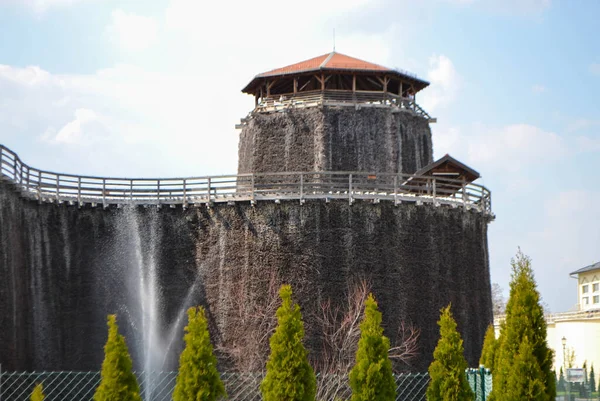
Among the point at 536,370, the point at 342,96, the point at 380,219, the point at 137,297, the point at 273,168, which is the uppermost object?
the point at 342,96

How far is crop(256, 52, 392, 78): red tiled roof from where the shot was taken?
47.6 m

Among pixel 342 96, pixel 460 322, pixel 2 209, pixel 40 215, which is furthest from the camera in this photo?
pixel 342 96

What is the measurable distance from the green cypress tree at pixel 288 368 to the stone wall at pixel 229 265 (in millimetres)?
14270

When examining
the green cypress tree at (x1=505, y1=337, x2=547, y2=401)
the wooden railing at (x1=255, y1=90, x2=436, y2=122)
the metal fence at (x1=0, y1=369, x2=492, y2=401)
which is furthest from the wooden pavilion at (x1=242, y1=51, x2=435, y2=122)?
the green cypress tree at (x1=505, y1=337, x2=547, y2=401)

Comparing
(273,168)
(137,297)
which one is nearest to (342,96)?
(273,168)

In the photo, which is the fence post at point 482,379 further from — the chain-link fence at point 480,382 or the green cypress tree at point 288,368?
the green cypress tree at point 288,368

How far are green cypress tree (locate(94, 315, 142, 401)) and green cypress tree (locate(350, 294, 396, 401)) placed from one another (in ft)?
18.8

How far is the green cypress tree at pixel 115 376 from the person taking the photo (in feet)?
70.3

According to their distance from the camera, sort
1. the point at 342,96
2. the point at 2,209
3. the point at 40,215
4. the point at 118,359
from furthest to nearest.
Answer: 1. the point at 342,96
2. the point at 40,215
3. the point at 2,209
4. the point at 118,359

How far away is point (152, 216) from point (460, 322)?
46.2 ft

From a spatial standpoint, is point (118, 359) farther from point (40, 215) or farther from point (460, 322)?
point (460, 322)

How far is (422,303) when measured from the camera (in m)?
38.6

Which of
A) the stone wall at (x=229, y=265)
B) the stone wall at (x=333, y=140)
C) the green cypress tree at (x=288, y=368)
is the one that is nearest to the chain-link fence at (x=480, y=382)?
the green cypress tree at (x=288, y=368)

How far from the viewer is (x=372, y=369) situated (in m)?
23.6
